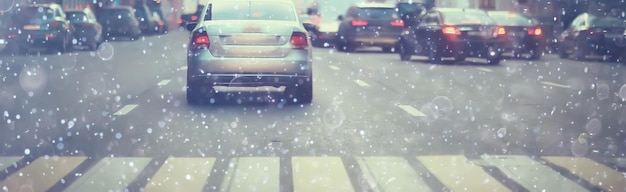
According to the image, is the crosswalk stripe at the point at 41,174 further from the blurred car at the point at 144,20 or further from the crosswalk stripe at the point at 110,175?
the blurred car at the point at 144,20

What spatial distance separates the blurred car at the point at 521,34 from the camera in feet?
84.6

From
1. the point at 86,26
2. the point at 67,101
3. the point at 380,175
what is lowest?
the point at 86,26

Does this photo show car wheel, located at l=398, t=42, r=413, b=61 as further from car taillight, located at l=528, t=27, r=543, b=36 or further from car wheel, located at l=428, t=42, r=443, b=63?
car taillight, located at l=528, t=27, r=543, b=36

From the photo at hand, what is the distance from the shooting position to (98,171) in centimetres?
768

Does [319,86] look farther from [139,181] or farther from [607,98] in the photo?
[139,181]

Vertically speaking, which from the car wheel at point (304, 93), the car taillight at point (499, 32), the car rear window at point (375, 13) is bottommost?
the car rear window at point (375, 13)

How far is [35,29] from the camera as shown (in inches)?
1139

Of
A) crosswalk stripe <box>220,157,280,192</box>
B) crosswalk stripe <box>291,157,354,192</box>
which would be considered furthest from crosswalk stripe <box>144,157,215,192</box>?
crosswalk stripe <box>291,157,354,192</box>

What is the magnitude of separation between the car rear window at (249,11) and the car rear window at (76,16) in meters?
20.5

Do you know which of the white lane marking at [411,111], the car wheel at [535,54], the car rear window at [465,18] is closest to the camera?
the white lane marking at [411,111]

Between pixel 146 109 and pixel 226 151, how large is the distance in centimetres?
414

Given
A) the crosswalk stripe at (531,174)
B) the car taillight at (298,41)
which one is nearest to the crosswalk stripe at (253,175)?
the crosswalk stripe at (531,174)

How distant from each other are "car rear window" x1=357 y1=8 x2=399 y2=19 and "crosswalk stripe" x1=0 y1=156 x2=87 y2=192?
76.8 ft

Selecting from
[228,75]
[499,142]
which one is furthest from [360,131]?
[228,75]
